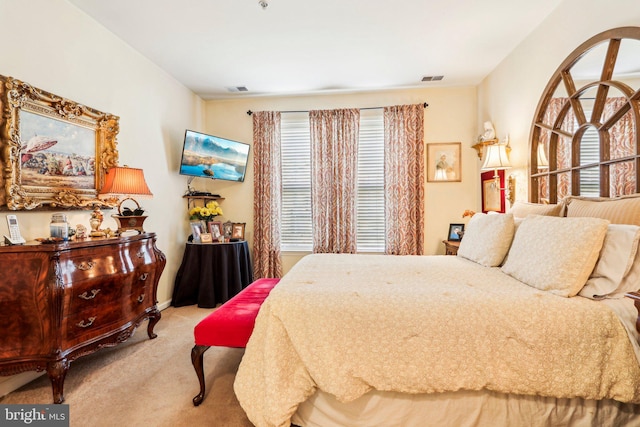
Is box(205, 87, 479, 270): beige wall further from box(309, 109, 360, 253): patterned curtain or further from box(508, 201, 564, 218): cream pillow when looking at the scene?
box(508, 201, 564, 218): cream pillow

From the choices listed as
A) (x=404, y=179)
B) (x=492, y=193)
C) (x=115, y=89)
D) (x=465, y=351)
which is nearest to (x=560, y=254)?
(x=465, y=351)

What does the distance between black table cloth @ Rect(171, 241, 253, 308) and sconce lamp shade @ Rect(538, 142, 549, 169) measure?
3356 millimetres

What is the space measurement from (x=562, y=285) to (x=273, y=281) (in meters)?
2.04

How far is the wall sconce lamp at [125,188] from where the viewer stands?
8.18ft

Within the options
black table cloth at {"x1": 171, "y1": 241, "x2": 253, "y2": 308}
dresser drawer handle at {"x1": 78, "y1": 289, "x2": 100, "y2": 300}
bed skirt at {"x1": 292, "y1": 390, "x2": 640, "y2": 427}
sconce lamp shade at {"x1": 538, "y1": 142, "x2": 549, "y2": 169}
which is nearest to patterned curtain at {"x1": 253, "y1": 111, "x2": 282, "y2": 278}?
black table cloth at {"x1": 171, "y1": 241, "x2": 253, "y2": 308}

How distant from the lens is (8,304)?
5.59ft

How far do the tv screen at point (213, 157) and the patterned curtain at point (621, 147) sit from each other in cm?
377

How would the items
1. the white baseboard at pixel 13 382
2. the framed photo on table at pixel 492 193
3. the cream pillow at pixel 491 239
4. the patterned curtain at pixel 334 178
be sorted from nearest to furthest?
the white baseboard at pixel 13 382 < the cream pillow at pixel 491 239 < the framed photo on table at pixel 492 193 < the patterned curtain at pixel 334 178

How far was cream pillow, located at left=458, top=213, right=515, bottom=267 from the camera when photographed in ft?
6.95

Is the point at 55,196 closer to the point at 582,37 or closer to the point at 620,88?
the point at 620,88

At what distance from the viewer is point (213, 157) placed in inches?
156

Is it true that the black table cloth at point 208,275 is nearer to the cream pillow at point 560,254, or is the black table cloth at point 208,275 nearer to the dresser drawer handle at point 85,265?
the dresser drawer handle at point 85,265

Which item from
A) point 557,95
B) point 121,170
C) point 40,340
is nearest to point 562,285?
point 557,95

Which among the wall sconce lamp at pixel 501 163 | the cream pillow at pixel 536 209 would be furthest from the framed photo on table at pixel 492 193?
the cream pillow at pixel 536 209
